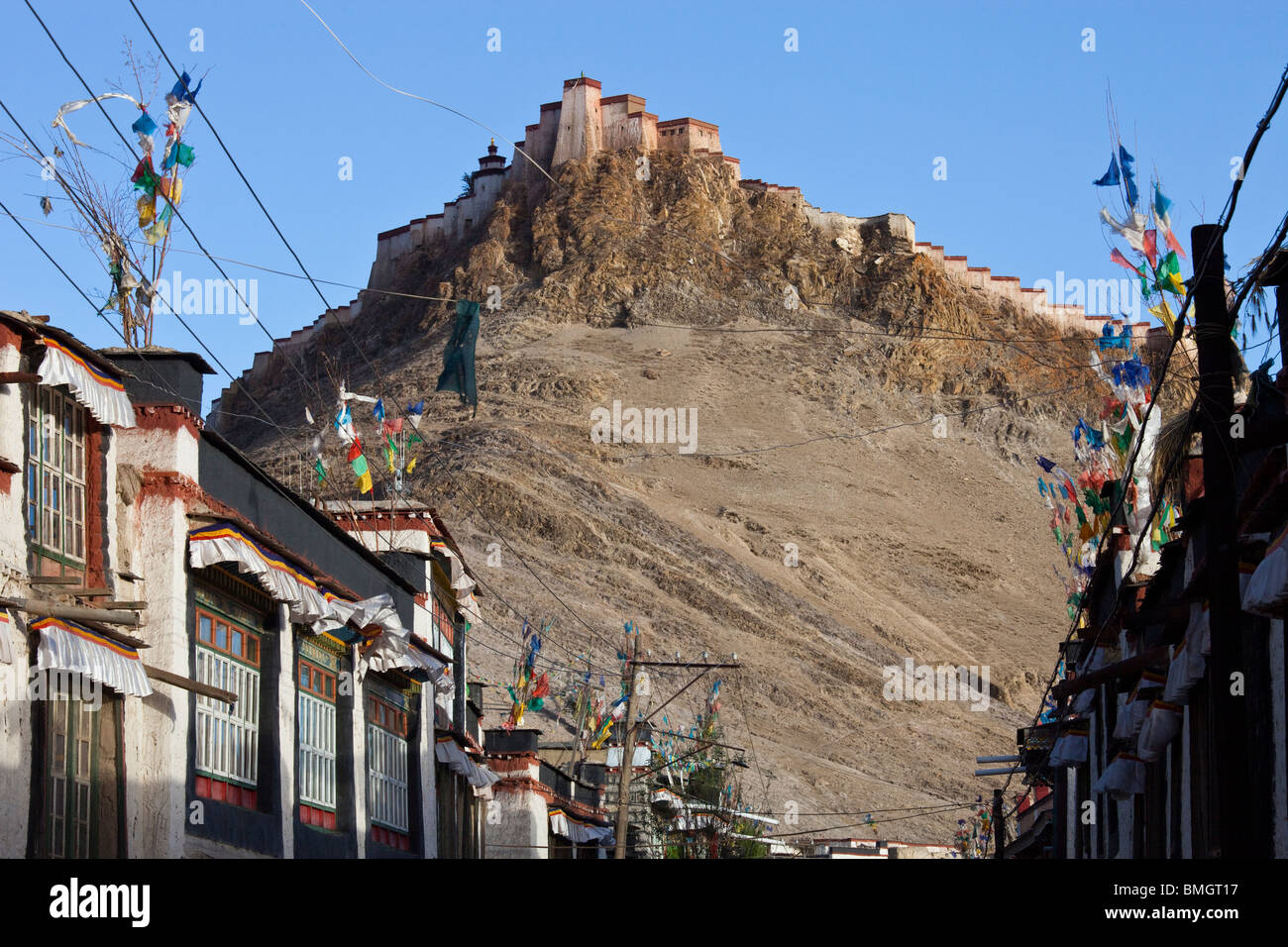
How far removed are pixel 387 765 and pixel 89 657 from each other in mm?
10480

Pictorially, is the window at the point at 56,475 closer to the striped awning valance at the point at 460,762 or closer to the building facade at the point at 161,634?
the building facade at the point at 161,634

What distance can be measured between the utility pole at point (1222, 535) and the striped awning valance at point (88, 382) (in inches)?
339

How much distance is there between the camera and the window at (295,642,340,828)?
20656 mm

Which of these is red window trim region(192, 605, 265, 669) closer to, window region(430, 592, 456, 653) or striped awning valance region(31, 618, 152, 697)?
striped awning valance region(31, 618, 152, 697)

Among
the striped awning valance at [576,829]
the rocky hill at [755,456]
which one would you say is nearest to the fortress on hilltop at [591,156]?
the rocky hill at [755,456]

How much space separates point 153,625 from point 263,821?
324 centimetres

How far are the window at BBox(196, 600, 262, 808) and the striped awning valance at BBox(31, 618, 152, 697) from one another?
187cm

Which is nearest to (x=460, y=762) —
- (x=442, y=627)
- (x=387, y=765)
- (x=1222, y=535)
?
(x=442, y=627)

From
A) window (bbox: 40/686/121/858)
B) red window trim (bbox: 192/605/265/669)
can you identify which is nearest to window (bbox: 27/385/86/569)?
window (bbox: 40/686/121/858)

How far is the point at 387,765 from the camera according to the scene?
24.5 metres
